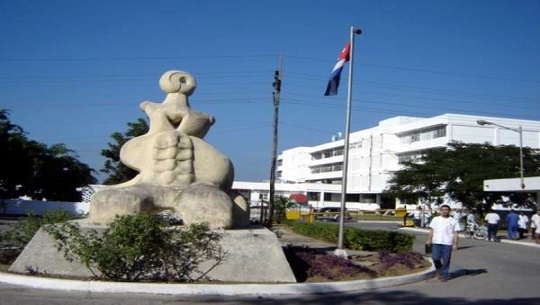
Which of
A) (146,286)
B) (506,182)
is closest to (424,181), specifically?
(506,182)

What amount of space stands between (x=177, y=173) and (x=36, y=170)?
103 feet

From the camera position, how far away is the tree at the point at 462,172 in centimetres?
4166

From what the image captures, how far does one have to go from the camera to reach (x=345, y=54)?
1555cm

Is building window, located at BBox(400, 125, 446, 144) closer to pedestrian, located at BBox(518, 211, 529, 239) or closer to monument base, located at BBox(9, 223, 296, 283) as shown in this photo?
pedestrian, located at BBox(518, 211, 529, 239)

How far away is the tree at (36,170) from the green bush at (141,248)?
2737 cm

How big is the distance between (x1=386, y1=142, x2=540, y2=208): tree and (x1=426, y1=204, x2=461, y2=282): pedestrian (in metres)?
31.0

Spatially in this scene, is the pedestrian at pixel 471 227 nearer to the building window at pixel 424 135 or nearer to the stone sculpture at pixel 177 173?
the stone sculpture at pixel 177 173

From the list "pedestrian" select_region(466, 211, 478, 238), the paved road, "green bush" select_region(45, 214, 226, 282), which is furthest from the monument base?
"pedestrian" select_region(466, 211, 478, 238)

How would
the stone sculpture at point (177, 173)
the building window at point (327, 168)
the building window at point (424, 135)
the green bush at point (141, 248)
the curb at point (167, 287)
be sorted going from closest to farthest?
the curb at point (167, 287) < the green bush at point (141, 248) < the stone sculpture at point (177, 173) < the building window at point (424, 135) < the building window at point (327, 168)

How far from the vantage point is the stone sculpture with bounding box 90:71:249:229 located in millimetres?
10125

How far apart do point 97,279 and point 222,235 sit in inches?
82.0

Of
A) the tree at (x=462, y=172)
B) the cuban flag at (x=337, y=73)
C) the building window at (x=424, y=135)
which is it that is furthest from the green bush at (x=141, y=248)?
the building window at (x=424, y=135)

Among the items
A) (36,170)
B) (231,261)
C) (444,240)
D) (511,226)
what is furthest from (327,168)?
(231,261)

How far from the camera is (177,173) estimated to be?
1083 cm
